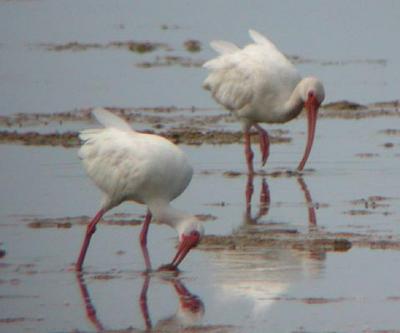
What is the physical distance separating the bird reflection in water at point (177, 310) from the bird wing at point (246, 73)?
6.33 m

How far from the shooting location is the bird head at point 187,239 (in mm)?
13594

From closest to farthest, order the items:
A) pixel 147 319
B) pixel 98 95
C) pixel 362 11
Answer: pixel 147 319 → pixel 98 95 → pixel 362 11

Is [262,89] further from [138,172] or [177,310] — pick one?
[177,310]

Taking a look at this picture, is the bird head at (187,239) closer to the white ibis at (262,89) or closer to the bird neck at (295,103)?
the white ibis at (262,89)

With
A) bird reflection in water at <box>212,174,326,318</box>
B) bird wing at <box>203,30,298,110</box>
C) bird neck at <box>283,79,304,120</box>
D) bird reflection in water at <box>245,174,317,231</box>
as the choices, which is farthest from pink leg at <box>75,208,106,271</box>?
bird wing at <box>203,30,298,110</box>

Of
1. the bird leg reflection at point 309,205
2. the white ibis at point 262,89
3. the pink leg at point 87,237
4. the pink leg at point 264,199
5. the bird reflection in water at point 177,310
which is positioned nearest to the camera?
the bird reflection in water at point 177,310

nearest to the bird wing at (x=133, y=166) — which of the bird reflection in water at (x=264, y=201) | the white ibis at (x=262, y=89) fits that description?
the bird reflection in water at (x=264, y=201)

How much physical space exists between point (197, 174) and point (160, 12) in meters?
18.1

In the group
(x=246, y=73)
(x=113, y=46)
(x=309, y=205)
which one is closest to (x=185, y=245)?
(x=309, y=205)

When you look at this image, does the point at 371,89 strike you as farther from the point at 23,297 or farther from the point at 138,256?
the point at 23,297

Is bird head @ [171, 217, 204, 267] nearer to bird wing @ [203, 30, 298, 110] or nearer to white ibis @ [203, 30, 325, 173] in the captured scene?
white ibis @ [203, 30, 325, 173]

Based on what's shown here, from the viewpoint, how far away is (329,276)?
43.7ft

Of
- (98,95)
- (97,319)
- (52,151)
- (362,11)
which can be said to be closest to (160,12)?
(362,11)

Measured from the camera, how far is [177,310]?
12.3m
